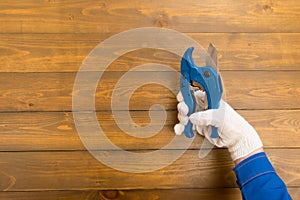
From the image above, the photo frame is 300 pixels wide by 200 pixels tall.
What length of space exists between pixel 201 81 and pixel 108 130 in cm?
30

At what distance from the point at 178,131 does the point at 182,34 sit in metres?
0.28

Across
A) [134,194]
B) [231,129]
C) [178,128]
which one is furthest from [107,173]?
[231,129]

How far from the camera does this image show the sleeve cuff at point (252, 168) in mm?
833

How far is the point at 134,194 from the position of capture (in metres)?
0.99

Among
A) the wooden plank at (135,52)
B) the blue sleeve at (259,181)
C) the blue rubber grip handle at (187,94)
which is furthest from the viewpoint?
the wooden plank at (135,52)

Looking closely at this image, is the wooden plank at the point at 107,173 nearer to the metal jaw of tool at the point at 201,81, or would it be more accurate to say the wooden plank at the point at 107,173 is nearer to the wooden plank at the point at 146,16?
the metal jaw of tool at the point at 201,81

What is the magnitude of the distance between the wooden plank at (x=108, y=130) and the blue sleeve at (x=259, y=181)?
18 cm

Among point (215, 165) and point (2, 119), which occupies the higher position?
point (2, 119)

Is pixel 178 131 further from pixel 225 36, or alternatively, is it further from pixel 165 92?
pixel 225 36

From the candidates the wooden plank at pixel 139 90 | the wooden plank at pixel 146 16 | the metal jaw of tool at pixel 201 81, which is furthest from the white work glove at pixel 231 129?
the wooden plank at pixel 146 16

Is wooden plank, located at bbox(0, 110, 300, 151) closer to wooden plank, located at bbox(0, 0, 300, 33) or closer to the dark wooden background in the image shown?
the dark wooden background

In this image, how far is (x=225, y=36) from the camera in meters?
1.10

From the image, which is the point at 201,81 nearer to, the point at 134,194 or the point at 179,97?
the point at 179,97

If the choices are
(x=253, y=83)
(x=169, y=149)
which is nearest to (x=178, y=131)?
(x=169, y=149)
